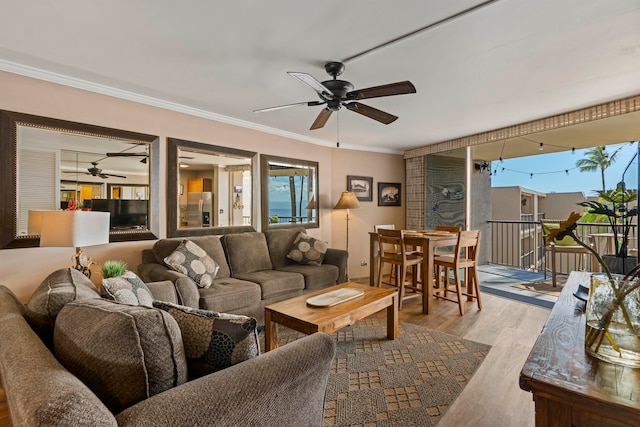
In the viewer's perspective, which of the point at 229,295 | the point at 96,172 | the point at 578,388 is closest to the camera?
the point at 578,388

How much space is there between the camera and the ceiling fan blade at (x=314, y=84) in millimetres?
1904

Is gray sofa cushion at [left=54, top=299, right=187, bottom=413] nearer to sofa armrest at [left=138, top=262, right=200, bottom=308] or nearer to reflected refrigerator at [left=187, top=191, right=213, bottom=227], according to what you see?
sofa armrest at [left=138, top=262, right=200, bottom=308]

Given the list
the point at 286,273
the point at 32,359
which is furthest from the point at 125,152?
the point at 32,359

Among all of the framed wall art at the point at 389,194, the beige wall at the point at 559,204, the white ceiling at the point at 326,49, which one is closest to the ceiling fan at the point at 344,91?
the white ceiling at the point at 326,49

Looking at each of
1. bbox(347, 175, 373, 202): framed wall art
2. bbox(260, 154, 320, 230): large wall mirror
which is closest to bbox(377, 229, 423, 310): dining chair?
bbox(260, 154, 320, 230): large wall mirror

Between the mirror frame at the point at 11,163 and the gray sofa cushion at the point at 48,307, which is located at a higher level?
the mirror frame at the point at 11,163

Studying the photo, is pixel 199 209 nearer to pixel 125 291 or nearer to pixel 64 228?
pixel 64 228

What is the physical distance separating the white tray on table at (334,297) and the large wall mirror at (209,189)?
1848mm

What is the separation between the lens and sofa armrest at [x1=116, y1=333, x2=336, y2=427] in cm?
76

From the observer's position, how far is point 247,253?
3.61 metres

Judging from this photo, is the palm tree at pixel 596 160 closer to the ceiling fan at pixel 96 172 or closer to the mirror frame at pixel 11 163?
the ceiling fan at pixel 96 172

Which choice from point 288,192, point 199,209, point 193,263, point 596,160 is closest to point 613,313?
point 193,263

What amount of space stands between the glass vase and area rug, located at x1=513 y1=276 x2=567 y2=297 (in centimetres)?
392

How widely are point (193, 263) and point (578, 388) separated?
284 cm
